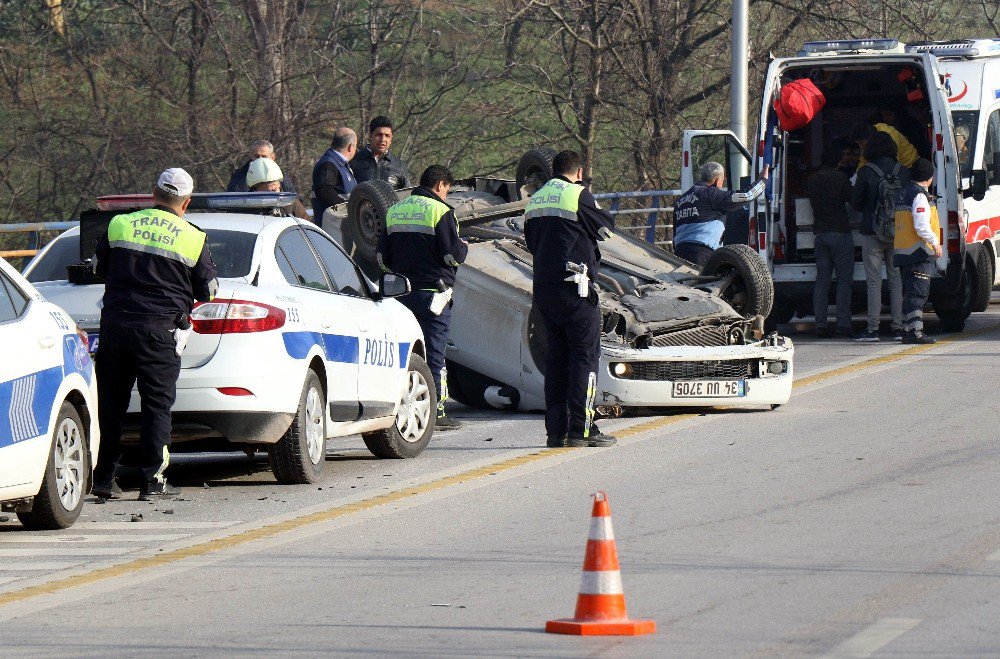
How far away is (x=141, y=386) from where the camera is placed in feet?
31.1

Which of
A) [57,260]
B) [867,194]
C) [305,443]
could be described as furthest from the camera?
[867,194]

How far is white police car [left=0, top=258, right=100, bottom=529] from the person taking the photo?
27.2 ft

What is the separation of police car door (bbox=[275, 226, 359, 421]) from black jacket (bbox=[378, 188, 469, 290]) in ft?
5.74

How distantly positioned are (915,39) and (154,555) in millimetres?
26373

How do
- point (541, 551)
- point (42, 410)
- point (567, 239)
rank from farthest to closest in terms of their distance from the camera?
point (567, 239) → point (42, 410) → point (541, 551)

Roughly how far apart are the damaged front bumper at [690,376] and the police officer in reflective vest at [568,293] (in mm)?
1000

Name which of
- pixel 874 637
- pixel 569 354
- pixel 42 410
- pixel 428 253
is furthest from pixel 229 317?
pixel 874 637

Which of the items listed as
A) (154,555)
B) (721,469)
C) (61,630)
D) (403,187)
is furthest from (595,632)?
(403,187)

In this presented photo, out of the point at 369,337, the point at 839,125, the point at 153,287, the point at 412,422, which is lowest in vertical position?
the point at 412,422

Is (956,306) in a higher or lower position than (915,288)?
lower

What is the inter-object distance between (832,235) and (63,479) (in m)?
11.4

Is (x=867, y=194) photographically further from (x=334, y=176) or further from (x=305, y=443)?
(x=305, y=443)

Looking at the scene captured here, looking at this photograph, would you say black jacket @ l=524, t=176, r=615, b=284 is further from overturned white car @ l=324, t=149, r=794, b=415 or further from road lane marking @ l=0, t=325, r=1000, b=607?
overturned white car @ l=324, t=149, r=794, b=415

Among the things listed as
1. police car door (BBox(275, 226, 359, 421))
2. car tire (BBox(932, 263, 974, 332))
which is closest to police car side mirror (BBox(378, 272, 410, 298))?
police car door (BBox(275, 226, 359, 421))
